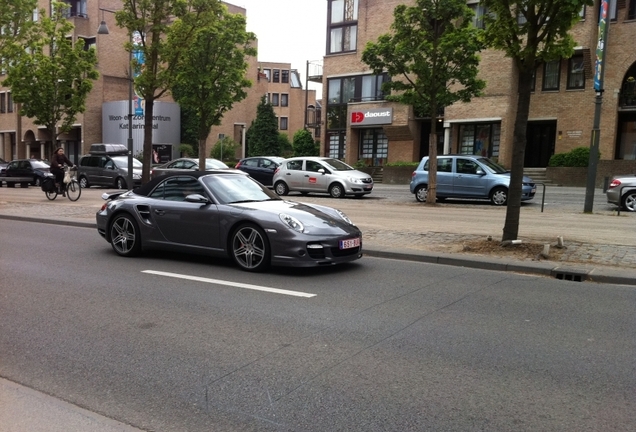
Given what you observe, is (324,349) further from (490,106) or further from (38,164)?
(38,164)

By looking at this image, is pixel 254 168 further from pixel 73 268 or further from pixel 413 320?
pixel 413 320

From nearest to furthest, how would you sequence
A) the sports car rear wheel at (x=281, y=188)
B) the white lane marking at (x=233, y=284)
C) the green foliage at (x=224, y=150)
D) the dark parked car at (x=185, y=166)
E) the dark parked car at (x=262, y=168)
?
the white lane marking at (x=233, y=284), the sports car rear wheel at (x=281, y=188), the dark parked car at (x=262, y=168), the dark parked car at (x=185, y=166), the green foliage at (x=224, y=150)

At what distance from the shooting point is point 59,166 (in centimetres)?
2020

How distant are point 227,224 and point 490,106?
29.1m

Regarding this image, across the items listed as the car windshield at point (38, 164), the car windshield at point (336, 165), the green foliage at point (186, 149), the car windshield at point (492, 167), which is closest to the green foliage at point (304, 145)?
the green foliage at point (186, 149)

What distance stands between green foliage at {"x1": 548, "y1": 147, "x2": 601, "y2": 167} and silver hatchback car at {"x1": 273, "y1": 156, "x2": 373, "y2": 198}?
12065mm

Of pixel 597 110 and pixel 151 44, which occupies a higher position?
pixel 151 44

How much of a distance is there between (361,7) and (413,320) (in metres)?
36.9

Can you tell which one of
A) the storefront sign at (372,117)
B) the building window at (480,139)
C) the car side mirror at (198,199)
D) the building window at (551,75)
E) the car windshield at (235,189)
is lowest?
the car side mirror at (198,199)

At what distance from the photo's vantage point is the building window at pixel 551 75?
107 feet

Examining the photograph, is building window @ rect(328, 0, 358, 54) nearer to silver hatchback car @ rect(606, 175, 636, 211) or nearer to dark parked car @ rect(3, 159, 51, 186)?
dark parked car @ rect(3, 159, 51, 186)

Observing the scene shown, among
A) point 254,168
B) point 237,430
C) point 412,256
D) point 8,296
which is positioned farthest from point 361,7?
point 237,430

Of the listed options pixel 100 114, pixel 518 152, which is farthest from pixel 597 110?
pixel 100 114

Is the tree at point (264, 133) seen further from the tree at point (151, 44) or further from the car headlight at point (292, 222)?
the car headlight at point (292, 222)
